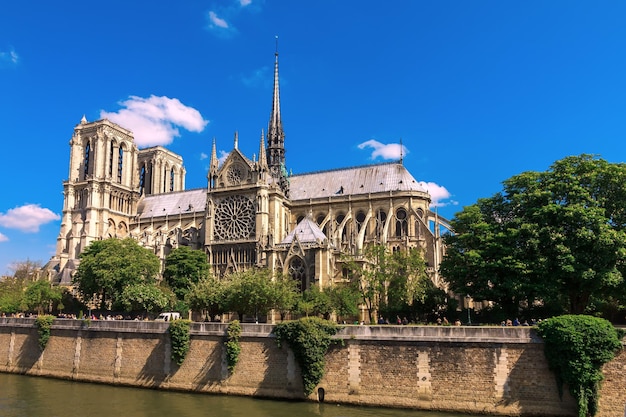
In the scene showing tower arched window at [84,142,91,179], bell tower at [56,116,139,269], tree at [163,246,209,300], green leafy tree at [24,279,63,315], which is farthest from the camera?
tower arched window at [84,142,91,179]

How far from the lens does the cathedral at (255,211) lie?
5600 cm

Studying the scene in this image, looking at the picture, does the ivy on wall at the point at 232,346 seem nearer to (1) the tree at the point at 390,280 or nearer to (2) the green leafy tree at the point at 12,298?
(1) the tree at the point at 390,280

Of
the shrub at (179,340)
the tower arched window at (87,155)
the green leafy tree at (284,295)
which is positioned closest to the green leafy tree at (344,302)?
the green leafy tree at (284,295)

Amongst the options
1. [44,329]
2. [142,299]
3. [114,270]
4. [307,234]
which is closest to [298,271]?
[307,234]

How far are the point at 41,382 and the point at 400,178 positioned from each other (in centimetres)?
4685

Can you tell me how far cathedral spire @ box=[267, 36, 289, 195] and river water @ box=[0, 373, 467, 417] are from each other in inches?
1729

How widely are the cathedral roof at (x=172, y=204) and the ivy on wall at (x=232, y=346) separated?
5123cm

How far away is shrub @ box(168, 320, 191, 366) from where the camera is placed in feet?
111

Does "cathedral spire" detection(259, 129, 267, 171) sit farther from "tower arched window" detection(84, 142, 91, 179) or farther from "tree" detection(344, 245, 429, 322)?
"tower arched window" detection(84, 142, 91, 179)

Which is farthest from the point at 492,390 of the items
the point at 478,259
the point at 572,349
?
the point at 478,259

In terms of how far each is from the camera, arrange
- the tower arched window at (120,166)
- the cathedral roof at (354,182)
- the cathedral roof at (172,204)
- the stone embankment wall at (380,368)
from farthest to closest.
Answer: the tower arched window at (120,166) < the cathedral roof at (172,204) < the cathedral roof at (354,182) < the stone embankment wall at (380,368)

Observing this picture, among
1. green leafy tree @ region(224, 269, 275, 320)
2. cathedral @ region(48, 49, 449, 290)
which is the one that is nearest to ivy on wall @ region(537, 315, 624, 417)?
green leafy tree @ region(224, 269, 275, 320)

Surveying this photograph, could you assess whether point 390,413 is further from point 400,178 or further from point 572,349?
point 400,178

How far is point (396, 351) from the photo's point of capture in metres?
28.9
